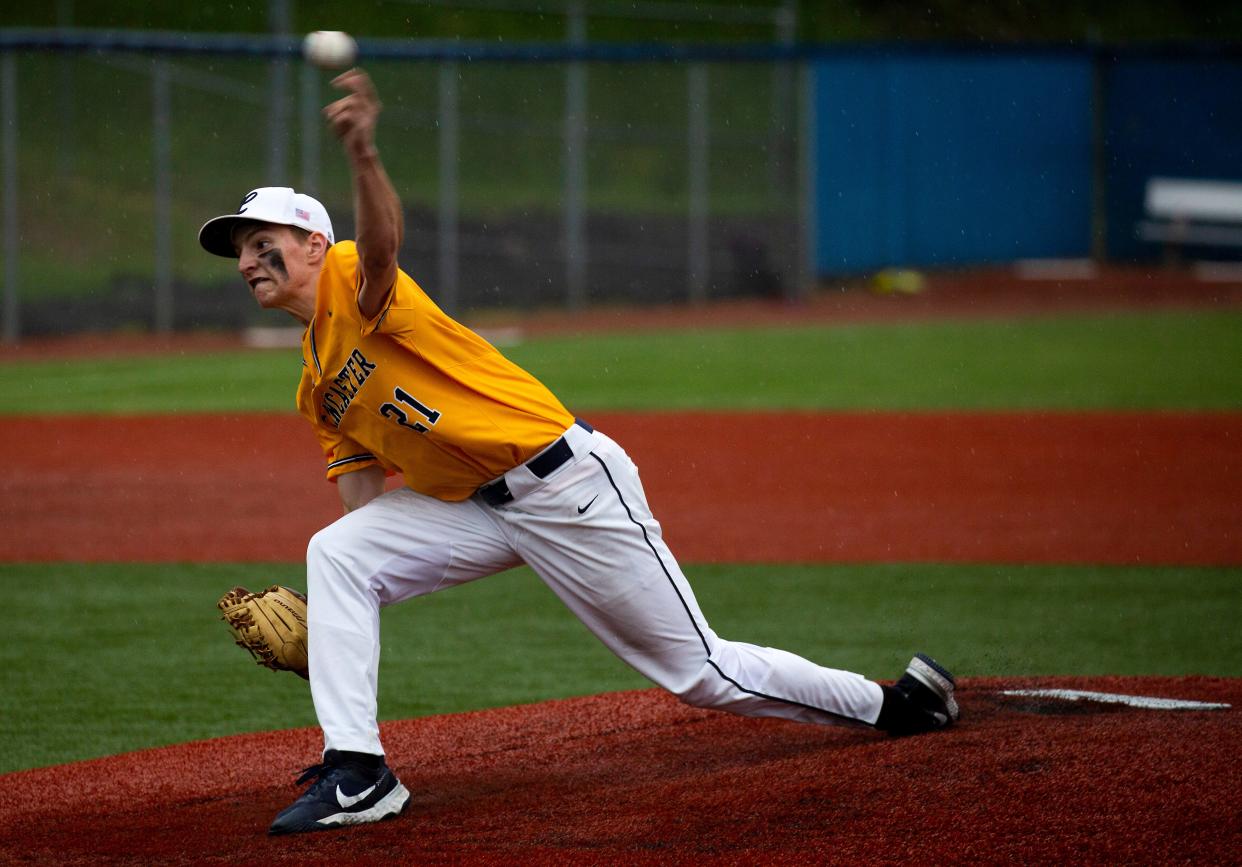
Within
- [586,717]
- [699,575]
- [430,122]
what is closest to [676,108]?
[430,122]

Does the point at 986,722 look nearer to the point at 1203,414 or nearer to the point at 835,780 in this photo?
the point at 835,780

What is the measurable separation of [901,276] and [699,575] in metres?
16.6

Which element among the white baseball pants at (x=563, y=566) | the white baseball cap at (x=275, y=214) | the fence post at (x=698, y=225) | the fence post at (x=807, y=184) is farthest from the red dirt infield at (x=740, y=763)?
the fence post at (x=807, y=184)

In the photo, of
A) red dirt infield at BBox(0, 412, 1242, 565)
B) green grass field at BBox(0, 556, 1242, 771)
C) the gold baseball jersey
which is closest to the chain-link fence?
red dirt infield at BBox(0, 412, 1242, 565)

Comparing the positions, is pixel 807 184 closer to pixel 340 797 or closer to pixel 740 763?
pixel 740 763

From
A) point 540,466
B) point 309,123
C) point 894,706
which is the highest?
point 309,123

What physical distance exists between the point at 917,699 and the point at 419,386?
1588 millimetres

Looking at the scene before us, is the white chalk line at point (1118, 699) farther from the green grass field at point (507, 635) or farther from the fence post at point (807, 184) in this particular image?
the fence post at point (807, 184)

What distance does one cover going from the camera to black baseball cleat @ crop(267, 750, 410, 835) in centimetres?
361

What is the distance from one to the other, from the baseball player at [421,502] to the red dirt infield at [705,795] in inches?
9.1

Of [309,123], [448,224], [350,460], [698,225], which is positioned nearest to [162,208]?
[309,123]

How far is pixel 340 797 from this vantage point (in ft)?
11.9

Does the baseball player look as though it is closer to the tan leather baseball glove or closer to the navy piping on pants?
the navy piping on pants

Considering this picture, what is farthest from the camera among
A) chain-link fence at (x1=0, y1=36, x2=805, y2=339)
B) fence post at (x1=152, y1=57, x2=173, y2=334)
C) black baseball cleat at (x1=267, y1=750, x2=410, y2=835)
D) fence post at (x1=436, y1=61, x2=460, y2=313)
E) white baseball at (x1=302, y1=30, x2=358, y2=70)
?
fence post at (x1=436, y1=61, x2=460, y2=313)
